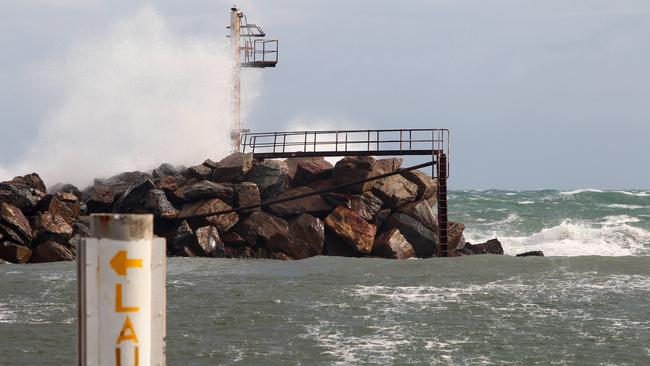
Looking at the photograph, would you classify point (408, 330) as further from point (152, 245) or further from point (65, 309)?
point (152, 245)

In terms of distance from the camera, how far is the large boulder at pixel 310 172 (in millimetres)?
25297

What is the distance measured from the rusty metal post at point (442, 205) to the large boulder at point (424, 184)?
46cm

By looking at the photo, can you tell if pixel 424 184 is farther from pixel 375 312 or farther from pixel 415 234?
pixel 375 312

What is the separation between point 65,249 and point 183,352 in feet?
40.4

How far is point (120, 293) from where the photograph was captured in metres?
2.82

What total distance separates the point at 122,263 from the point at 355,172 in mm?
21783

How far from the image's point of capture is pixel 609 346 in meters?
10.7

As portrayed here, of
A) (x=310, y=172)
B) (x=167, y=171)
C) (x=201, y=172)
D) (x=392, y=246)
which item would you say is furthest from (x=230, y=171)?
(x=392, y=246)

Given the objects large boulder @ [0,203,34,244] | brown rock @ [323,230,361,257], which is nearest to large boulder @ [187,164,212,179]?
brown rock @ [323,230,361,257]

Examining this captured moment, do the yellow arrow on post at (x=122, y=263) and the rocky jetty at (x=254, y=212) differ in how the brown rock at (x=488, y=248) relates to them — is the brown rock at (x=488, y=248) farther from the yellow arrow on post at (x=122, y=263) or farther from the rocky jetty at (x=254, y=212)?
the yellow arrow on post at (x=122, y=263)

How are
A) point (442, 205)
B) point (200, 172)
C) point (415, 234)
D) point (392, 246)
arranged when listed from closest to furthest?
point (392, 246), point (415, 234), point (442, 205), point (200, 172)

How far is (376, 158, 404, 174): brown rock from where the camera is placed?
25344 mm

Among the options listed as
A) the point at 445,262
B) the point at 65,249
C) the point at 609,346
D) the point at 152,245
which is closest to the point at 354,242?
the point at 445,262

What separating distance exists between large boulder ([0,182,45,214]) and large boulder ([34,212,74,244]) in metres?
0.85
